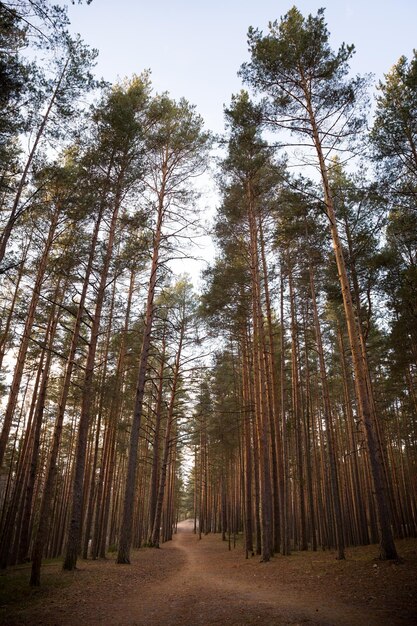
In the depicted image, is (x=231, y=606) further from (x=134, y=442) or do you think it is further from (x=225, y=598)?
(x=134, y=442)

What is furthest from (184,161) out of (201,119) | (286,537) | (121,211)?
(286,537)

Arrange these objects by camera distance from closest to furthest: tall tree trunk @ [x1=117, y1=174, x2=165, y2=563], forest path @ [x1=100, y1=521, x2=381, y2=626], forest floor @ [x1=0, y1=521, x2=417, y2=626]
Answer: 1. forest path @ [x1=100, y1=521, x2=381, y2=626]
2. forest floor @ [x1=0, y1=521, x2=417, y2=626]
3. tall tree trunk @ [x1=117, y1=174, x2=165, y2=563]

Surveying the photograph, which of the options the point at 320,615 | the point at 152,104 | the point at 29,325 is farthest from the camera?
the point at 152,104

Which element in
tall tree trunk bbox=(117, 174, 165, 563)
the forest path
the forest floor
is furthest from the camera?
tall tree trunk bbox=(117, 174, 165, 563)

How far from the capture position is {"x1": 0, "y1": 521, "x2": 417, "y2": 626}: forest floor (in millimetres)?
5242

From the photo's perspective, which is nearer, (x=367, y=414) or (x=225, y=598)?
(x=225, y=598)

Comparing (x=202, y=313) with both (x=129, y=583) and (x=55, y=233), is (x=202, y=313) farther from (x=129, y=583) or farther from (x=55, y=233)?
(x=129, y=583)

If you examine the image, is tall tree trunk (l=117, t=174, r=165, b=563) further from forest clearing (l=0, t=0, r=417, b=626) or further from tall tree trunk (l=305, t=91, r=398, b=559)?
tall tree trunk (l=305, t=91, r=398, b=559)

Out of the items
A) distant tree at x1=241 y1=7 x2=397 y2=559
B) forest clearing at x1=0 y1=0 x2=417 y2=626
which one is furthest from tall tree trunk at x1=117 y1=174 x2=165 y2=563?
distant tree at x1=241 y1=7 x2=397 y2=559

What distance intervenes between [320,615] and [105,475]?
13809 millimetres

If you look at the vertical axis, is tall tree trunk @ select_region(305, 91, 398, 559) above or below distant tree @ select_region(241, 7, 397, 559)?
below

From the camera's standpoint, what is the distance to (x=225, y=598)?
22.1 ft

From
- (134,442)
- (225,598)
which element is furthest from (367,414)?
(134,442)

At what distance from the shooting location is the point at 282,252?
15.7 meters
